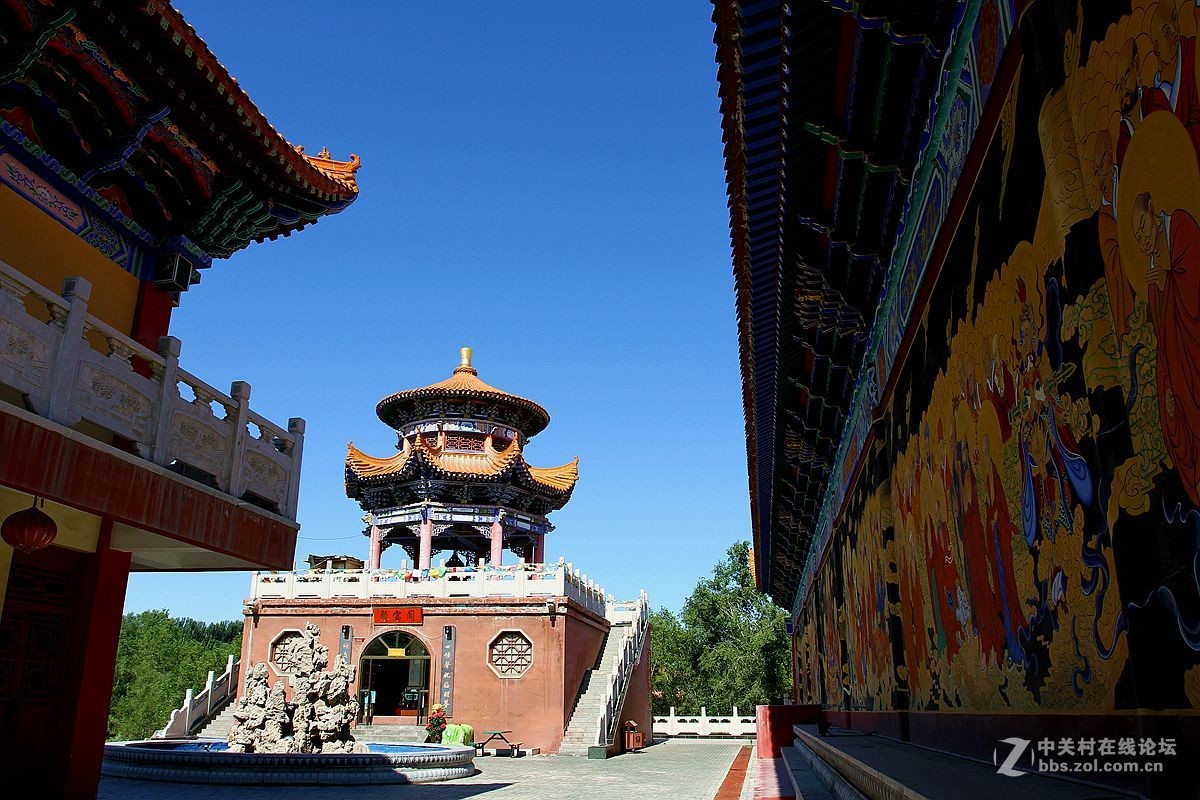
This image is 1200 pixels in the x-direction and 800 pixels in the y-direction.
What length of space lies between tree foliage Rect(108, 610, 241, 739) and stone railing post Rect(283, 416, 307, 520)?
38.3m

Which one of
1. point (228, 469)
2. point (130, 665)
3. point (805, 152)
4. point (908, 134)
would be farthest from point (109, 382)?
point (130, 665)

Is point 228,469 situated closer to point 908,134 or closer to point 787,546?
point 908,134

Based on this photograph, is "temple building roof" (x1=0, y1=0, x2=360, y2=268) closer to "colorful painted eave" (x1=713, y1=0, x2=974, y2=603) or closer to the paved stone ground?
"colorful painted eave" (x1=713, y1=0, x2=974, y2=603)

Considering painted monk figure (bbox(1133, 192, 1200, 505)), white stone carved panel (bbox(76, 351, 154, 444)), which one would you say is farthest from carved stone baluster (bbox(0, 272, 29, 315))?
painted monk figure (bbox(1133, 192, 1200, 505))

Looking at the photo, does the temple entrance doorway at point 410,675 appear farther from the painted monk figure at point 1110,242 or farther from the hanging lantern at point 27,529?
the painted monk figure at point 1110,242

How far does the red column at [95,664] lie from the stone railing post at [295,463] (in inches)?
58.2

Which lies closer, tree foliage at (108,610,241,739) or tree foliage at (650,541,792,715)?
tree foliage at (650,541,792,715)

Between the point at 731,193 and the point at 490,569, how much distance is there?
56.0ft

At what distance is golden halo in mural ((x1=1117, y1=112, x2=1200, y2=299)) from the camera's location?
2.02 m

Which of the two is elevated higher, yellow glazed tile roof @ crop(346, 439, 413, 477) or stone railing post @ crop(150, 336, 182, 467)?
yellow glazed tile roof @ crop(346, 439, 413, 477)

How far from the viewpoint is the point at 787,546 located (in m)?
19.3

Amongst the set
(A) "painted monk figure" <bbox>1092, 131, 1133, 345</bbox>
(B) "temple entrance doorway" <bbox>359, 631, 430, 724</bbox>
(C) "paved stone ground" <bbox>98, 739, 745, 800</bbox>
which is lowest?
(C) "paved stone ground" <bbox>98, 739, 745, 800</bbox>

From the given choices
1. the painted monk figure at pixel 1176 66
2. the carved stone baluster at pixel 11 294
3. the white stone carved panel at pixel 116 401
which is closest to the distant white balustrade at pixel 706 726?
the white stone carved panel at pixel 116 401

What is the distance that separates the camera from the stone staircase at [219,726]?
19.6m
